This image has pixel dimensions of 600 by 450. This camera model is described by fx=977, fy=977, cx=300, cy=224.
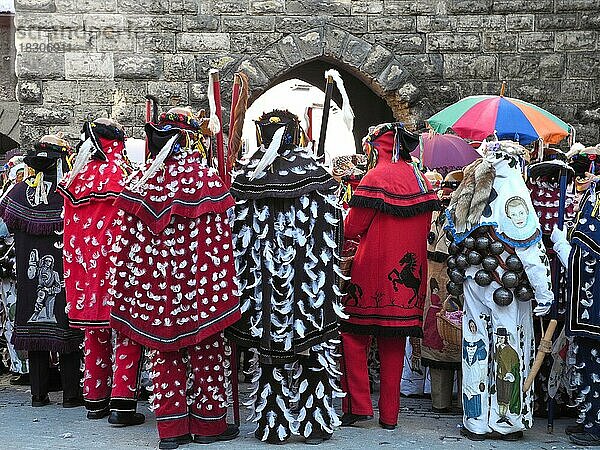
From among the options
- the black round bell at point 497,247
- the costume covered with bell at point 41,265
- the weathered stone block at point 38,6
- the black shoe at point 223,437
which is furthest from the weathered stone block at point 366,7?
the black shoe at point 223,437

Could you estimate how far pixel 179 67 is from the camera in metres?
12.2

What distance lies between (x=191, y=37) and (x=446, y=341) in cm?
652

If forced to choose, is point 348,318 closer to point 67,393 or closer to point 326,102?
point 326,102

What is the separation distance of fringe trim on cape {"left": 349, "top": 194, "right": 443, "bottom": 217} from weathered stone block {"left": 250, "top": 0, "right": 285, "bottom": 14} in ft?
20.5

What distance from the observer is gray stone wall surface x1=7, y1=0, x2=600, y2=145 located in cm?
1205

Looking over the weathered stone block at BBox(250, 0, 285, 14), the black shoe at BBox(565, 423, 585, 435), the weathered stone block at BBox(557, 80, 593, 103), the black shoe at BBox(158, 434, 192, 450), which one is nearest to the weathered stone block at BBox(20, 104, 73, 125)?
the weathered stone block at BBox(250, 0, 285, 14)

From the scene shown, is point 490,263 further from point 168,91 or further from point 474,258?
point 168,91

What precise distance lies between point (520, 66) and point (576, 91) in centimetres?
79

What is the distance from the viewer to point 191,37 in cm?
1216

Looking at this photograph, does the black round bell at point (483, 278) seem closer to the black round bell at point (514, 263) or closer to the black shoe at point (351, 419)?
the black round bell at point (514, 263)

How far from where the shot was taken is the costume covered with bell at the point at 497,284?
20.3ft

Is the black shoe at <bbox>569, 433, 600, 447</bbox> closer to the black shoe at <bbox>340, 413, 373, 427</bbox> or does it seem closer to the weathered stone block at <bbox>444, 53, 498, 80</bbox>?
the black shoe at <bbox>340, 413, 373, 427</bbox>

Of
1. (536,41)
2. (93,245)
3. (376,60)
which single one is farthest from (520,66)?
(93,245)

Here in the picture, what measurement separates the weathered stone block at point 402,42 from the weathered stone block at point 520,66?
105 centimetres
